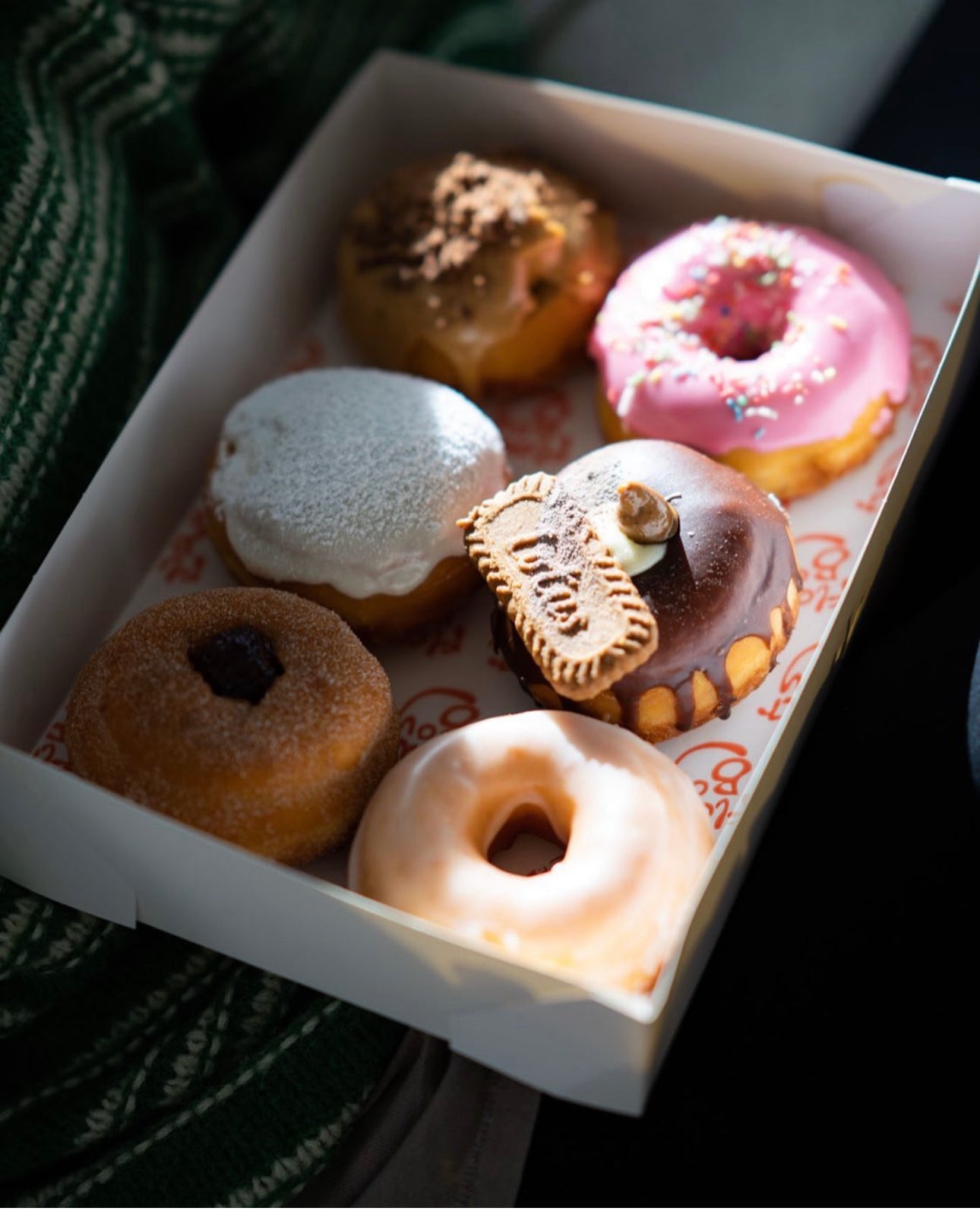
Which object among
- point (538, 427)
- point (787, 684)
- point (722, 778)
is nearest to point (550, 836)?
point (722, 778)

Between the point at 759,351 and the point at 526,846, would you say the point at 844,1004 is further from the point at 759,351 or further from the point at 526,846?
the point at 759,351

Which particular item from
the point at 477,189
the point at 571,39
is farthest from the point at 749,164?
the point at 571,39

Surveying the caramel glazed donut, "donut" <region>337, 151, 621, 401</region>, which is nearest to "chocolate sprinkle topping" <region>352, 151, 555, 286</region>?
"donut" <region>337, 151, 621, 401</region>

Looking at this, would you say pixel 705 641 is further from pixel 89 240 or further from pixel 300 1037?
pixel 89 240

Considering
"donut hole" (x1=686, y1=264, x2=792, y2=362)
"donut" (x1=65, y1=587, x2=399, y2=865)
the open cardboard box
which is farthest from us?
"donut hole" (x1=686, y1=264, x2=792, y2=362)

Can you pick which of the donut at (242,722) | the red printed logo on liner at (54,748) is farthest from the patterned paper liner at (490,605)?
the donut at (242,722)

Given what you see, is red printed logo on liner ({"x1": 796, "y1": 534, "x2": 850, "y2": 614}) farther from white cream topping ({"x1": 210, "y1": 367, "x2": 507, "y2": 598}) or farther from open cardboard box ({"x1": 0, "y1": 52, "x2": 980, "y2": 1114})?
white cream topping ({"x1": 210, "y1": 367, "x2": 507, "y2": 598})
